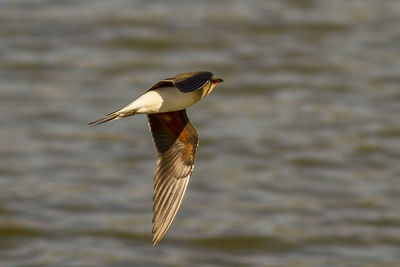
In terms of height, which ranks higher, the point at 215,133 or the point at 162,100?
the point at 215,133

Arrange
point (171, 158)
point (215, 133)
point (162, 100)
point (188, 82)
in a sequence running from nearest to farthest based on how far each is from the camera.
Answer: point (188, 82), point (162, 100), point (171, 158), point (215, 133)

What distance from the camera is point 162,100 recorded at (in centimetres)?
462

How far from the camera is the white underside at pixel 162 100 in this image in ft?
14.9

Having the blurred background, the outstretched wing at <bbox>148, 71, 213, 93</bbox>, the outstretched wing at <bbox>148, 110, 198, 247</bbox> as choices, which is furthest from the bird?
the blurred background

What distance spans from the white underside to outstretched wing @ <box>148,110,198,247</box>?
473mm

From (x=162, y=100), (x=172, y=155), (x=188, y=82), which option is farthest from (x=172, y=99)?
(x=172, y=155)

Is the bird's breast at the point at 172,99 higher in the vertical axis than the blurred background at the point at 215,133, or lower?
lower

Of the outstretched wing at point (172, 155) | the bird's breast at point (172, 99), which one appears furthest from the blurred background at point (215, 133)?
the bird's breast at point (172, 99)

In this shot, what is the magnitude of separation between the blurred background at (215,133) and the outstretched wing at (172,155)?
13.1ft

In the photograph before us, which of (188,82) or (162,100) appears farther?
(162,100)

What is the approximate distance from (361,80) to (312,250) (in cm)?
389

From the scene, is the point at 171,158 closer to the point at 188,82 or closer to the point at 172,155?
the point at 172,155

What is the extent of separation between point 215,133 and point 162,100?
6.84 metres

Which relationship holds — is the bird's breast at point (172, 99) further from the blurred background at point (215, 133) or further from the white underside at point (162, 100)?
the blurred background at point (215, 133)
